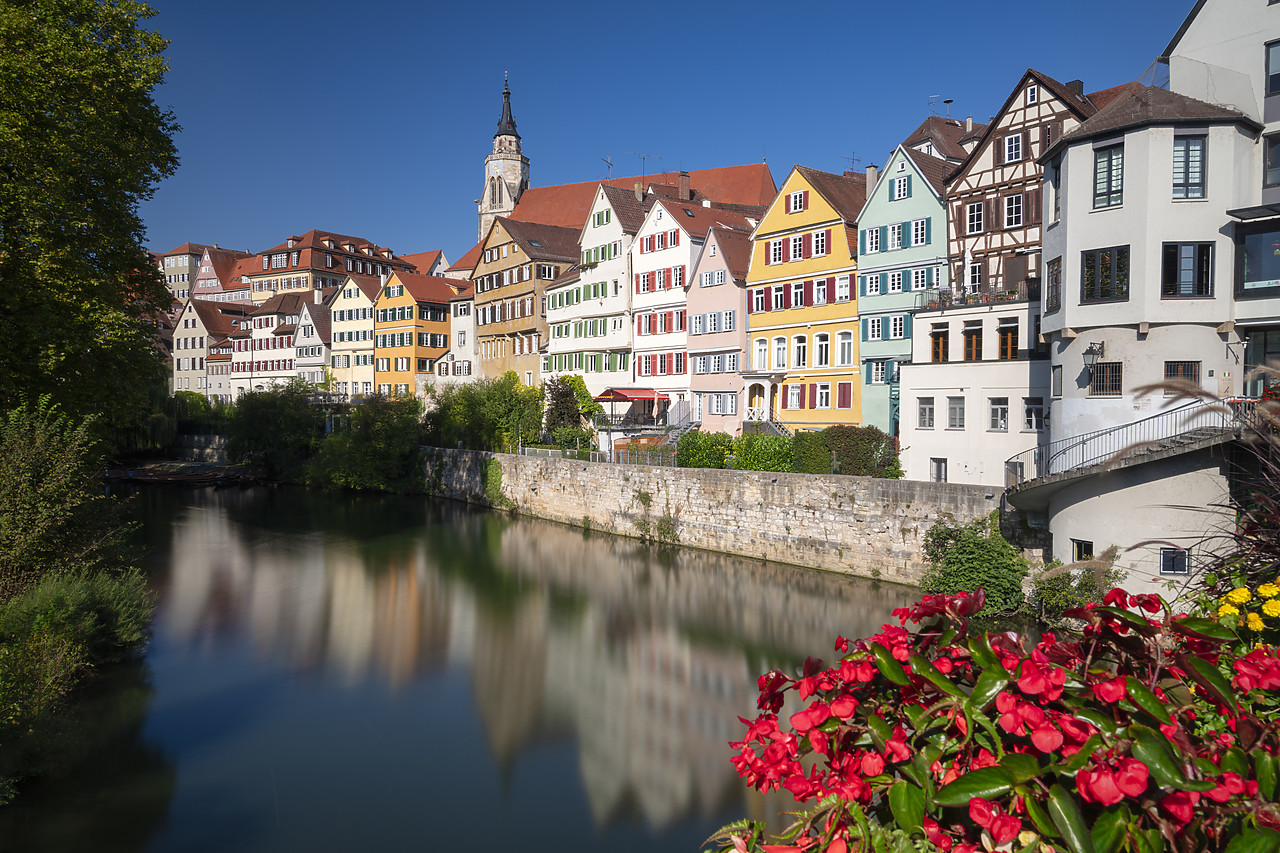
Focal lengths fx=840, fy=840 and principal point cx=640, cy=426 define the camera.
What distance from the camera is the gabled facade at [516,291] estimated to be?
47.4 meters

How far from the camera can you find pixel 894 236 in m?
27.8

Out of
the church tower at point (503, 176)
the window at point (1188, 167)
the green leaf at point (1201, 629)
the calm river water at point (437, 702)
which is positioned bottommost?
the calm river water at point (437, 702)

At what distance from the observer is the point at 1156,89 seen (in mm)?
16375

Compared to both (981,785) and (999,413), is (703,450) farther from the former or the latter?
(981,785)

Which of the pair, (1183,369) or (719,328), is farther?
(719,328)

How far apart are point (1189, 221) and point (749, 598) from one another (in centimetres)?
1247

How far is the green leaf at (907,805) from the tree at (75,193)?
16513mm

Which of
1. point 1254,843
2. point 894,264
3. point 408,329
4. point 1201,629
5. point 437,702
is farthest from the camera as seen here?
point 408,329

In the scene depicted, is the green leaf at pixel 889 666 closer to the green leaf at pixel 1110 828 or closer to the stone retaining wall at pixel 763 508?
the green leaf at pixel 1110 828

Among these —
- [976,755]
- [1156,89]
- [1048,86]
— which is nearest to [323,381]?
[1048,86]

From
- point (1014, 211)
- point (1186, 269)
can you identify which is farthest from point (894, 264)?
point (1186, 269)

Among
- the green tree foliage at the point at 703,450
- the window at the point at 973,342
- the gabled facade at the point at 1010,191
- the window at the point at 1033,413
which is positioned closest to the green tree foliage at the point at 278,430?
the green tree foliage at the point at 703,450

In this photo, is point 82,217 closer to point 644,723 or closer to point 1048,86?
point 644,723

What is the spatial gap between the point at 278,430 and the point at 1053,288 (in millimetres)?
42058
